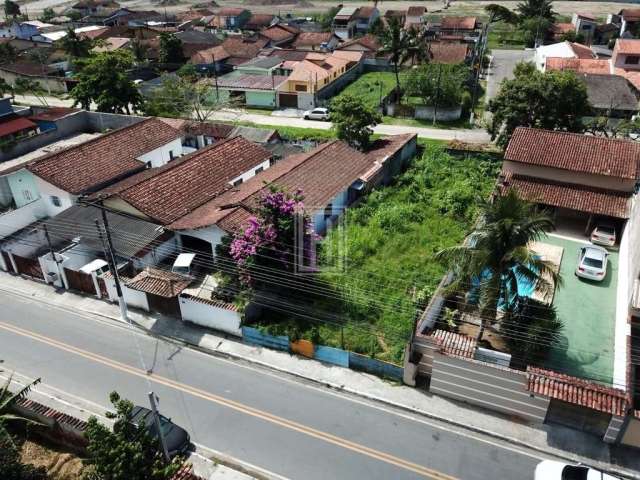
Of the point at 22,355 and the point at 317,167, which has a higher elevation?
the point at 317,167

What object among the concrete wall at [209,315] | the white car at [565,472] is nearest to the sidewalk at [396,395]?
the concrete wall at [209,315]

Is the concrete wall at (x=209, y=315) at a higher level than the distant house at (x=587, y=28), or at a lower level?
lower

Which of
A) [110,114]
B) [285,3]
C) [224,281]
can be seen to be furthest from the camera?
[285,3]

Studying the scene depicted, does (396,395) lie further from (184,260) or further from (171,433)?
(184,260)

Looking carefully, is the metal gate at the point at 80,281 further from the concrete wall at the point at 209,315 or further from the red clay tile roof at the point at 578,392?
the red clay tile roof at the point at 578,392

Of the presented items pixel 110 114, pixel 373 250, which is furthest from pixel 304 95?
pixel 373 250

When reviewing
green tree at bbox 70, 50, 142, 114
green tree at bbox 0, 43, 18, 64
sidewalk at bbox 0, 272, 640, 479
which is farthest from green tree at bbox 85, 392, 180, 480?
green tree at bbox 0, 43, 18, 64

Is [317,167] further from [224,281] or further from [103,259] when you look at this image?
[103,259]

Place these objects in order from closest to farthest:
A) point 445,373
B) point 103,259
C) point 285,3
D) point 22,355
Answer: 1. point 445,373
2. point 22,355
3. point 103,259
4. point 285,3
